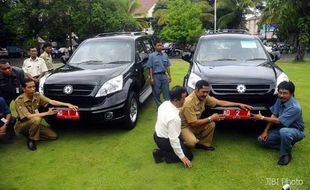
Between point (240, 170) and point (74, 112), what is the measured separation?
2.70m

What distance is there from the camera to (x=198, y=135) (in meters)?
5.04

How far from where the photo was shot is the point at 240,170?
14.3 feet

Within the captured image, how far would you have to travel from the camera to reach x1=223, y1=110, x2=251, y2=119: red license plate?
15.9 ft

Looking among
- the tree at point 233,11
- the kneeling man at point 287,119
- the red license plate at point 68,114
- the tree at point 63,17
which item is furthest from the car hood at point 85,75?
the tree at point 233,11

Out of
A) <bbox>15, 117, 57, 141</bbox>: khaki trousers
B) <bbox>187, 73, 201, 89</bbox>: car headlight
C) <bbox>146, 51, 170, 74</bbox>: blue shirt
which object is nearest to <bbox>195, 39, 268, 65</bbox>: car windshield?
<bbox>187, 73, 201, 89</bbox>: car headlight

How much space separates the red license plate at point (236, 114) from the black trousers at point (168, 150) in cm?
81

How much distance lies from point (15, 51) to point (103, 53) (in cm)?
3177

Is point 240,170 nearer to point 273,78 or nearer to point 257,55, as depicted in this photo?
point 273,78

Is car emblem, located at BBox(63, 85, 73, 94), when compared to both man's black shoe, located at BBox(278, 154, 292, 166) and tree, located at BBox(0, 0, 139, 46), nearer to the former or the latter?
man's black shoe, located at BBox(278, 154, 292, 166)

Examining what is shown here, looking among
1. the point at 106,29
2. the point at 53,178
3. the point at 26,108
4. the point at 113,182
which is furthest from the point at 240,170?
the point at 106,29

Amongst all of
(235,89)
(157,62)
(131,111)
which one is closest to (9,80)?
(131,111)

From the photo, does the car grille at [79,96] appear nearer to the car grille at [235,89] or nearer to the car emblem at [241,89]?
the car grille at [235,89]

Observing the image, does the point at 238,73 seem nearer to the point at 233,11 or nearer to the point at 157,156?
the point at 157,156

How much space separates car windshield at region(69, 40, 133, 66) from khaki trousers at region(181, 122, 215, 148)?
231cm
